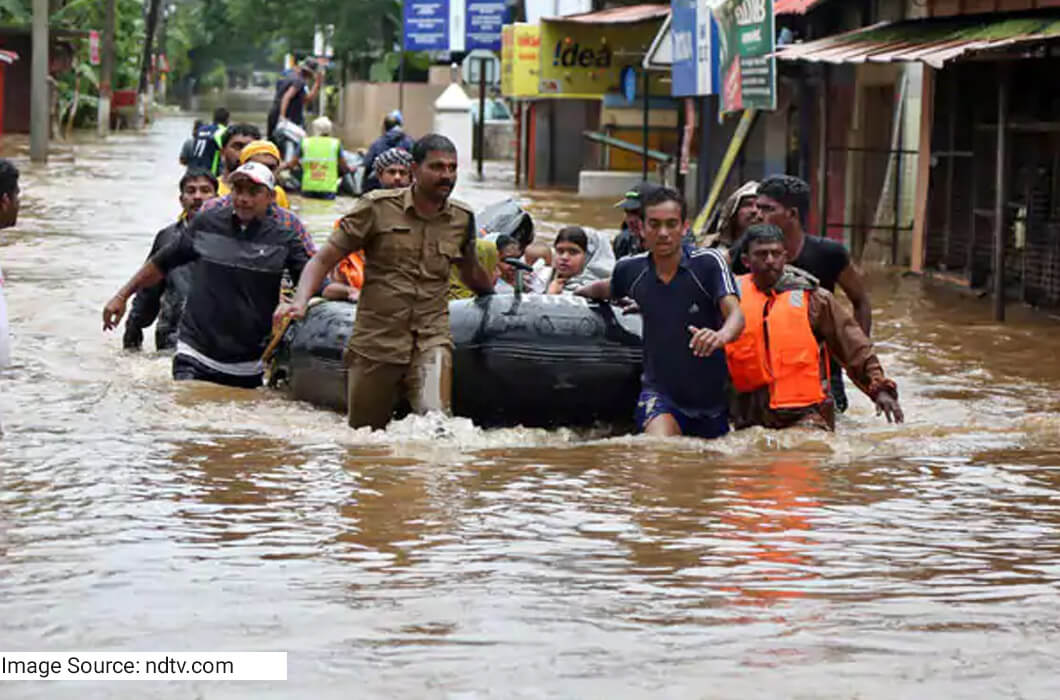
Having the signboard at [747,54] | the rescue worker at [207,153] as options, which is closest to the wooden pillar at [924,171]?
the signboard at [747,54]

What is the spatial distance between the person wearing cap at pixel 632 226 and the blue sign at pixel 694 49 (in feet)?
45.8

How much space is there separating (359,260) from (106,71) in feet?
151

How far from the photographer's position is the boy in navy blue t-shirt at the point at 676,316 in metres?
8.64

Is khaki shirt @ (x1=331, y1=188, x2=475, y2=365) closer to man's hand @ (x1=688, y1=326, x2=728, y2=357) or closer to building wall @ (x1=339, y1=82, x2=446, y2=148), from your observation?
man's hand @ (x1=688, y1=326, x2=728, y2=357)

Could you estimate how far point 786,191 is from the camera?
9.20 meters

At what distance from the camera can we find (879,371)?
905cm

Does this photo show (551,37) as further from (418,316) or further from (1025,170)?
(418,316)

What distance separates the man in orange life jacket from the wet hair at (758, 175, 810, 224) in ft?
0.66

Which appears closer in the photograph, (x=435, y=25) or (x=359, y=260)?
(x=359, y=260)

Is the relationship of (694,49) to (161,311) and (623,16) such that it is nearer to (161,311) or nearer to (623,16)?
(623,16)

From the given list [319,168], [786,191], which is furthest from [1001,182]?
[319,168]

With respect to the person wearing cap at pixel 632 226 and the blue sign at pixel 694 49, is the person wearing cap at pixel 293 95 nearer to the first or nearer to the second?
the blue sign at pixel 694 49

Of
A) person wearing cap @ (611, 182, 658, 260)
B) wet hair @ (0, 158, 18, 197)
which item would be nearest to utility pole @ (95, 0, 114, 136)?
person wearing cap @ (611, 182, 658, 260)

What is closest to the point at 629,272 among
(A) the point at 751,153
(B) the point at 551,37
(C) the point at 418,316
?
(C) the point at 418,316
